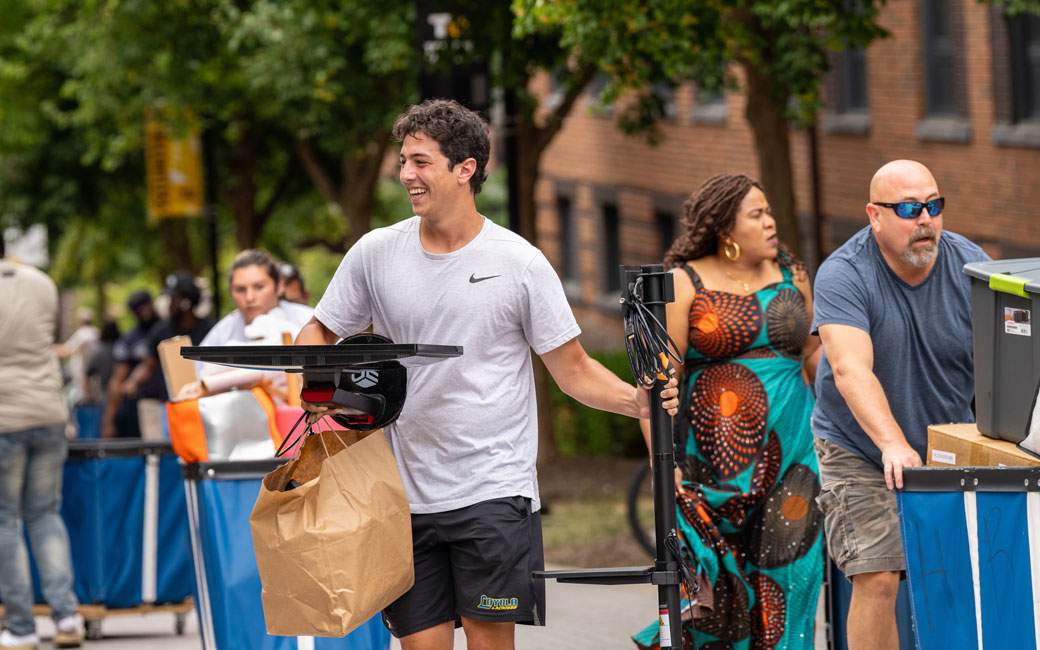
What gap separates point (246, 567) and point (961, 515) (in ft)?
9.08

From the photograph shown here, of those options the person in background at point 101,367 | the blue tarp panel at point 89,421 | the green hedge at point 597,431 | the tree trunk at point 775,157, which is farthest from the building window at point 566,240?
the tree trunk at point 775,157

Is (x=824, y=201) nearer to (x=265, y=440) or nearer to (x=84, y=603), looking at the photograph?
(x=84, y=603)

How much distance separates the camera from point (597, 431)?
1858 cm

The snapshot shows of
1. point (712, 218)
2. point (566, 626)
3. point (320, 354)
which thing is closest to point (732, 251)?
point (712, 218)

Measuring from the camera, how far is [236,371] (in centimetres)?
647

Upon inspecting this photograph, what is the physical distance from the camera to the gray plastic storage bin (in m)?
4.52

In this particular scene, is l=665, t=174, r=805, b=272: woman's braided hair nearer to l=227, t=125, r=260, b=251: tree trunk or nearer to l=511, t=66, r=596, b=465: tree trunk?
l=511, t=66, r=596, b=465: tree trunk

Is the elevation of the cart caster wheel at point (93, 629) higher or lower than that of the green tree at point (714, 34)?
lower

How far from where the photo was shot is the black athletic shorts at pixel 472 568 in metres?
4.41

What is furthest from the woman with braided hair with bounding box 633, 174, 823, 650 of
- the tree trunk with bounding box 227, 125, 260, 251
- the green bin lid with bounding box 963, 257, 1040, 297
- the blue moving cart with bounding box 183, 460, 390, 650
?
the tree trunk with bounding box 227, 125, 260, 251

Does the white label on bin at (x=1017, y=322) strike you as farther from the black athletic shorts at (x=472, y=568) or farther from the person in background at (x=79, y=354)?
the person in background at (x=79, y=354)

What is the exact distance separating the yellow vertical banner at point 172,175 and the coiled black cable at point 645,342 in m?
18.0

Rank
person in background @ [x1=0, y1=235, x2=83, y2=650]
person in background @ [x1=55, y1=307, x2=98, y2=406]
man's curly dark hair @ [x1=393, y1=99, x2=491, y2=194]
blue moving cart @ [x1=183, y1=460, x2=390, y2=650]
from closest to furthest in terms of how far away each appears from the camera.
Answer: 1. man's curly dark hair @ [x1=393, y1=99, x2=491, y2=194]
2. blue moving cart @ [x1=183, y1=460, x2=390, y2=650]
3. person in background @ [x1=0, y1=235, x2=83, y2=650]
4. person in background @ [x1=55, y1=307, x2=98, y2=406]

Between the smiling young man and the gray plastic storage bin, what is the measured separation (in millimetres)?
1050
